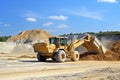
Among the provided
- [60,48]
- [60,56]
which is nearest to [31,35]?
[60,48]

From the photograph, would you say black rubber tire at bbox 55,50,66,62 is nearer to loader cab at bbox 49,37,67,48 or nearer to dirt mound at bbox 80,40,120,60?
loader cab at bbox 49,37,67,48

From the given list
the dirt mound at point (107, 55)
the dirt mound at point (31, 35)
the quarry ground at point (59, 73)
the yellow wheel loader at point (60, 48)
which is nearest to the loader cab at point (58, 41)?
the yellow wheel loader at point (60, 48)

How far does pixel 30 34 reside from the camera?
88562 millimetres

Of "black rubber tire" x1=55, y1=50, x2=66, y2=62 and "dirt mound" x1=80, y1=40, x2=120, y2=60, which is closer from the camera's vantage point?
"black rubber tire" x1=55, y1=50, x2=66, y2=62

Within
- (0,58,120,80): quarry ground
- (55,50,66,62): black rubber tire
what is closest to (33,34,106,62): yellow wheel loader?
(55,50,66,62): black rubber tire

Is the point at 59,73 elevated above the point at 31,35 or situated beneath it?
situated beneath

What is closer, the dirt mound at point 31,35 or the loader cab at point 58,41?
the loader cab at point 58,41

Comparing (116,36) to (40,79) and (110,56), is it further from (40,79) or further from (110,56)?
(40,79)

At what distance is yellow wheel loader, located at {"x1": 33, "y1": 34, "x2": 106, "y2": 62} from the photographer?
93.0ft

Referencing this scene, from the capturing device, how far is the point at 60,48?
1138 inches

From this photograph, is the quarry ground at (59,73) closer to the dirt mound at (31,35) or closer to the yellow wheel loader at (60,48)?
the yellow wheel loader at (60,48)

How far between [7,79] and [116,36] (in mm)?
48738

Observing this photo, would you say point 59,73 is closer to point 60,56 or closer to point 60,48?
point 60,56

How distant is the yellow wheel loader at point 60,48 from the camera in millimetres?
28359
